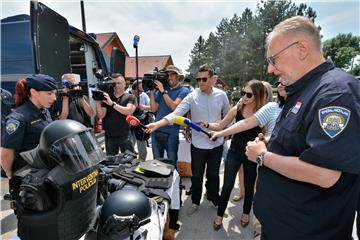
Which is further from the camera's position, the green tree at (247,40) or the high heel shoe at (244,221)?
the green tree at (247,40)

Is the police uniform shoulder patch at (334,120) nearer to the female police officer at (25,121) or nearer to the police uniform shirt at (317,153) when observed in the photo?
the police uniform shirt at (317,153)

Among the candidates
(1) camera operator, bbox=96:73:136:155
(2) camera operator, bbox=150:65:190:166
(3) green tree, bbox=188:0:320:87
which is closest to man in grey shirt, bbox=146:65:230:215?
(2) camera operator, bbox=150:65:190:166

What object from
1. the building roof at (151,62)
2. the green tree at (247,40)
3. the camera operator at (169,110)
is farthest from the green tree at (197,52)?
the camera operator at (169,110)

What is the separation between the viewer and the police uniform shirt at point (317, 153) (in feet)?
3.03

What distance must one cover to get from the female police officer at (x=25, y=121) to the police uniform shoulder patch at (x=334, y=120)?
83.5 inches

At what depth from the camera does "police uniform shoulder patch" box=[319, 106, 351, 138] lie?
92 cm

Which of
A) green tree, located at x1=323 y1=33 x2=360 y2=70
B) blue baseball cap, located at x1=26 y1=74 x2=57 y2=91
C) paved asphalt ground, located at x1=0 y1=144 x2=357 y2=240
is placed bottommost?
paved asphalt ground, located at x1=0 y1=144 x2=357 y2=240

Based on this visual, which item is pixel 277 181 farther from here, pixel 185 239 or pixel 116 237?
pixel 185 239

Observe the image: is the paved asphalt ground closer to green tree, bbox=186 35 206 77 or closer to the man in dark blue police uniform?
the man in dark blue police uniform

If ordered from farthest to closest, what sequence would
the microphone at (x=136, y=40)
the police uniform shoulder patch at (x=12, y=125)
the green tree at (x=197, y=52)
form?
A: the green tree at (x=197, y=52) → the microphone at (x=136, y=40) → the police uniform shoulder patch at (x=12, y=125)

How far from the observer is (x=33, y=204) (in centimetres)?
113

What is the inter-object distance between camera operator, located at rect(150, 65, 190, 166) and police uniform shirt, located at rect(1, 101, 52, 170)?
5.01ft

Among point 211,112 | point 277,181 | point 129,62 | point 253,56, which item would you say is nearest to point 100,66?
point 211,112

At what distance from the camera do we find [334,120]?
36.9 inches
